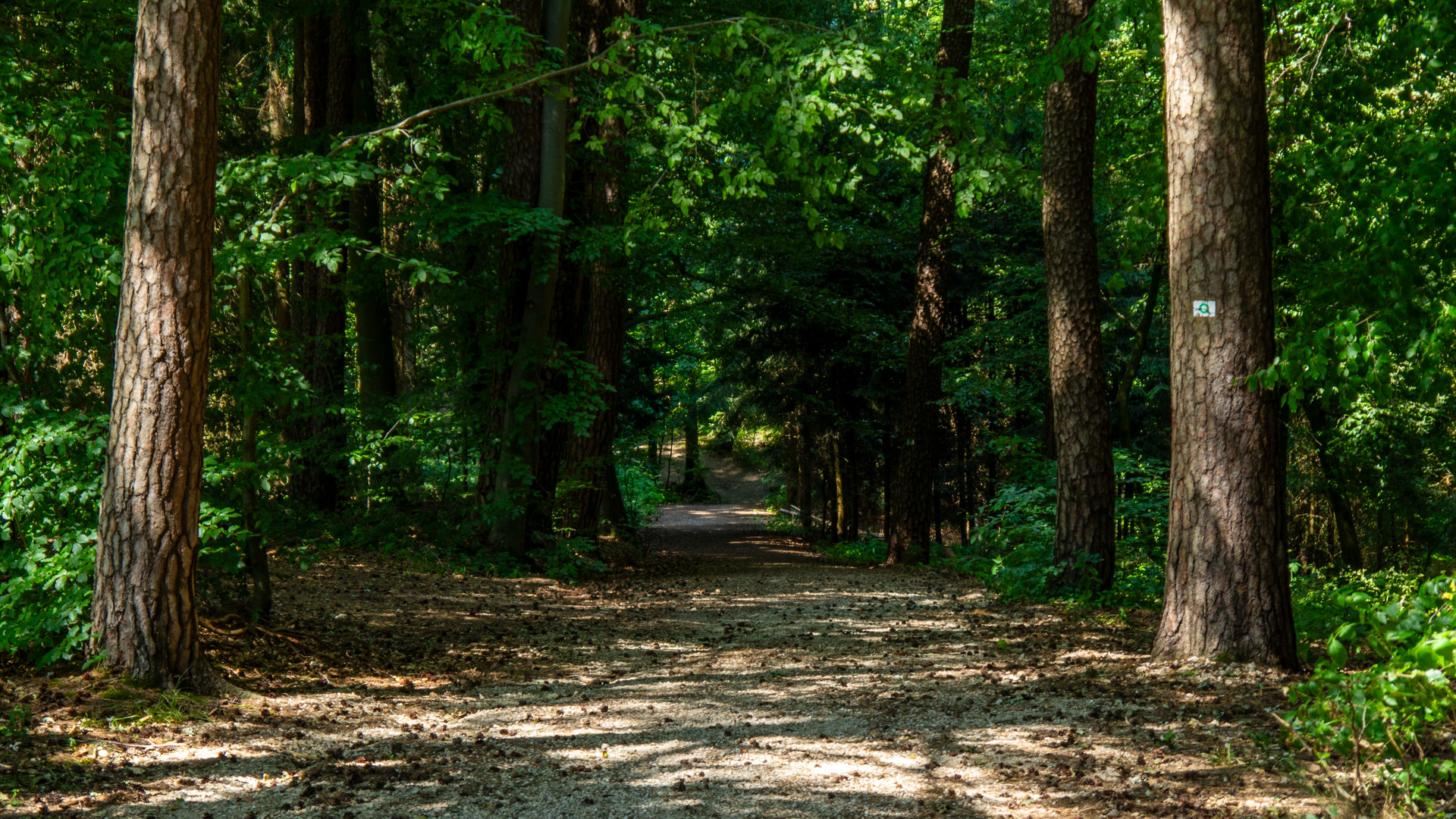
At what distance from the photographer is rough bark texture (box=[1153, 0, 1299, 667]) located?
525cm

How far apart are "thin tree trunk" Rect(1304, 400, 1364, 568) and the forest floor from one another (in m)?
11.7

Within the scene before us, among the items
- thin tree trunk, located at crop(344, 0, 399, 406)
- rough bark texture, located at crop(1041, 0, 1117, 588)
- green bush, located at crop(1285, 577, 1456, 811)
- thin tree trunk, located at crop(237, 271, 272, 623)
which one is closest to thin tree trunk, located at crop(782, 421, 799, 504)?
thin tree trunk, located at crop(344, 0, 399, 406)

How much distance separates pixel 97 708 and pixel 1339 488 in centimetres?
1893

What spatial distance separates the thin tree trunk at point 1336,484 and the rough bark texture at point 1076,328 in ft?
34.3

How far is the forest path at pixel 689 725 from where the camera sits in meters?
3.85

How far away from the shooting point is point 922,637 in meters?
7.55

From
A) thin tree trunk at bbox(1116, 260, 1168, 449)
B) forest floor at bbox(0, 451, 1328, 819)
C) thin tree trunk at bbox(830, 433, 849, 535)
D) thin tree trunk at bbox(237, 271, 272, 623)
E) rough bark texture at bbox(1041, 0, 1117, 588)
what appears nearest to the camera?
forest floor at bbox(0, 451, 1328, 819)

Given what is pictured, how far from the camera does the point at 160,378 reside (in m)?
4.91

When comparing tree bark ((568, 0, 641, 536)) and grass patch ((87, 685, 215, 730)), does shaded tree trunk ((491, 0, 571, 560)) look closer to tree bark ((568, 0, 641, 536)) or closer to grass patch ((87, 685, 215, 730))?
tree bark ((568, 0, 641, 536))

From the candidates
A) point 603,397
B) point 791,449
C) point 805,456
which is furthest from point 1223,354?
point 791,449

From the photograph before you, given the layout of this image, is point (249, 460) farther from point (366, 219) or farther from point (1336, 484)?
point (1336, 484)

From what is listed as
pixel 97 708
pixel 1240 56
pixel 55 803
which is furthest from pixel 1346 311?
pixel 97 708

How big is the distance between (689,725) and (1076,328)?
5569mm

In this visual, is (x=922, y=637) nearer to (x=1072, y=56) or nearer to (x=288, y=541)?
(x=1072, y=56)
